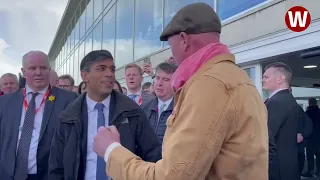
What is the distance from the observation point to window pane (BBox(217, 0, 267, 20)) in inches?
240

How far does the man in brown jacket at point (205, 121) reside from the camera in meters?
1.22

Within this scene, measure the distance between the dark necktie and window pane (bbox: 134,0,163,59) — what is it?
6651 mm

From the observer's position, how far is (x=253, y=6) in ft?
19.6

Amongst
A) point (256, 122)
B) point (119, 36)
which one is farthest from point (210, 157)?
point (119, 36)

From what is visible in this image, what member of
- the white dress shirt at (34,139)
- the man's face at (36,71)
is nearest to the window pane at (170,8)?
the man's face at (36,71)

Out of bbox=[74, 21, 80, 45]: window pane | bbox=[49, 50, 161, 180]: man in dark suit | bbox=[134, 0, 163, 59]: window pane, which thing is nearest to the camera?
bbox=[49, 50, 161, 180]: man in dark suit

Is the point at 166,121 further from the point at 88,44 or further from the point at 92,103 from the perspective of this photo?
the point at 88,44

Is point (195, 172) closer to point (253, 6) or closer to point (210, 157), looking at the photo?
point (210, 157)

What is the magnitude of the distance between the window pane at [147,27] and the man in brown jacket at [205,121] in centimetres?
824

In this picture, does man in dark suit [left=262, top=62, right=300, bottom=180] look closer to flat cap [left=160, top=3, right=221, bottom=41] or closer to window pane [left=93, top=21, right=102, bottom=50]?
flat cap [left=160, top=3, right=221, bottom=41]

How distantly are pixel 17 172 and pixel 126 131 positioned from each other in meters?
1.25

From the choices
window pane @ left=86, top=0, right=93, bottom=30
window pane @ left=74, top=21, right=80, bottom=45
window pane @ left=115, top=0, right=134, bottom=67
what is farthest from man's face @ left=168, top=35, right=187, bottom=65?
window pane @ left=74, top=21, right=80, bottom=45

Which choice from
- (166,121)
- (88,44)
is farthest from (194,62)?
(88,44)

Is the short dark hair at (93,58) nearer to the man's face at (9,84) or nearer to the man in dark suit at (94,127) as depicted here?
the man in dark suit at (94,127)
